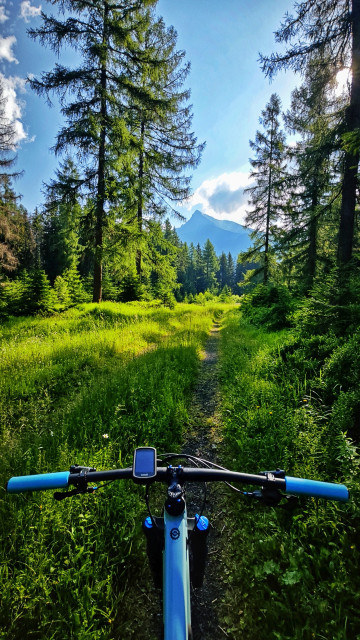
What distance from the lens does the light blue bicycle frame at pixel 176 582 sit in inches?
42.0

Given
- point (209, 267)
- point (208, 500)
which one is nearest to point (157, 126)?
point (208, 500)

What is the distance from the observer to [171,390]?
5445 mm

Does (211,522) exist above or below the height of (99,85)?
below

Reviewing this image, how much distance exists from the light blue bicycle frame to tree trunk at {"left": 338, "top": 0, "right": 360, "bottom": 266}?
321 inches

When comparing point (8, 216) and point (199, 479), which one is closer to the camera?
point (199, 479)

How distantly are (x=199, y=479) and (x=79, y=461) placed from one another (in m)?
2.41

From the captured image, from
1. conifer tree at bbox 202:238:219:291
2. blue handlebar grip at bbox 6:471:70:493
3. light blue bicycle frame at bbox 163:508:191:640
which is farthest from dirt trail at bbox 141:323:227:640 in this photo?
conifer tree at bbox 202:238:219:291

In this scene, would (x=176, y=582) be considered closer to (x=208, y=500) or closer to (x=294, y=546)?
(x=294, y=546)

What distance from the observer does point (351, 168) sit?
7430 millimetres

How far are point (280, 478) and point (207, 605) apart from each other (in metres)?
1.80

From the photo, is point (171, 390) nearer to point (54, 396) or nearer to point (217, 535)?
point (54, 396)

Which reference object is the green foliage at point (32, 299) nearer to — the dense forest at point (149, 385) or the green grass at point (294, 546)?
the dense forest at point (149, 385)

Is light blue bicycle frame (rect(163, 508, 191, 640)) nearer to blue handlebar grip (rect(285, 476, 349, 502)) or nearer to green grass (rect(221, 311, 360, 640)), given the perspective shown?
blue handlebar grip (rect(285, 476, 349, 502))

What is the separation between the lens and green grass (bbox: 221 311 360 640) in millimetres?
1937
